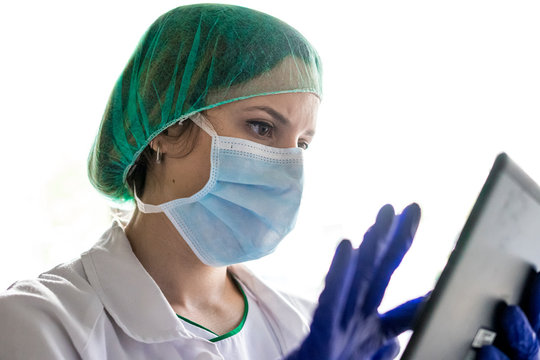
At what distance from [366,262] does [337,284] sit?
62mm

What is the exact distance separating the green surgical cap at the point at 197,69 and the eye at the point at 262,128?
0.07m

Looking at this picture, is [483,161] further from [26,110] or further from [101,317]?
[26,110]

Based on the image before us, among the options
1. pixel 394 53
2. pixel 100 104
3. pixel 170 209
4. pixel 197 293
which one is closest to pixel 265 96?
pixel 170 209

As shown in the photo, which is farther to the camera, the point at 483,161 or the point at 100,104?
the point at 100,104

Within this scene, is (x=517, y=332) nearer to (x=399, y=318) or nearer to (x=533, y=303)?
(x=533, y=303)

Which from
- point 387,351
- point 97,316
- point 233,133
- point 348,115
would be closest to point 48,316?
point 97,316

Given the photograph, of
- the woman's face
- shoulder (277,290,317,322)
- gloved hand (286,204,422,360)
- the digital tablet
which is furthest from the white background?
the digital tablet

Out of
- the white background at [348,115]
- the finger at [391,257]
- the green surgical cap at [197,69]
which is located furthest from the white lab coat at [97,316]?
the white background at [348,115]

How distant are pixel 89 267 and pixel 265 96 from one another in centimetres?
54

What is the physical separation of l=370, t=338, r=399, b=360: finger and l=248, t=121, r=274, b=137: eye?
0.52 m

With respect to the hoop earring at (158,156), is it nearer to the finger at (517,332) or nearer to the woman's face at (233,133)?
the woman's face at (233,133)

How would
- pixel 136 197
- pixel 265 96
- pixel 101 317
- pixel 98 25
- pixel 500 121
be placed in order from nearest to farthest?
1. pixel 101 317
2. pixel 265 96
3. pixel 136 197
4. pixel 500 121
5. pixel 98 25

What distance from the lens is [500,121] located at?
2.07 metres

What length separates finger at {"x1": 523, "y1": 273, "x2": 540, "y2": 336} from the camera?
0.82 metres
